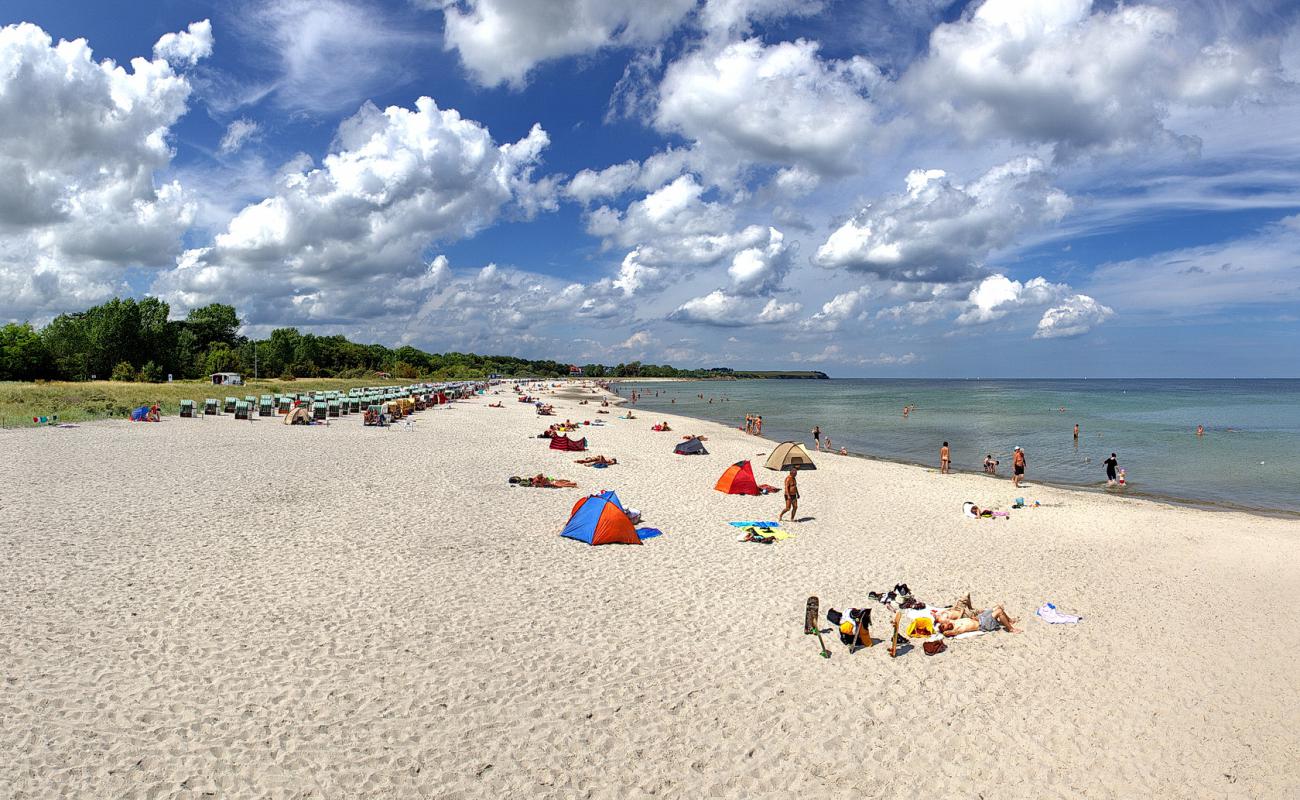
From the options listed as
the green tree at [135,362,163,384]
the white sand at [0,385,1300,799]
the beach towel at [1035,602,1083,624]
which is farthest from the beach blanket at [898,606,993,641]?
the green tree at [135,362,163,384]

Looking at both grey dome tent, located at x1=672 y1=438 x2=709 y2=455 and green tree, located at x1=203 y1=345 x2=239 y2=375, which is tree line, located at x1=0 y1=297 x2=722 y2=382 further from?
grey dome tent, located at x1=672 y1=438 x2=709 y2=455

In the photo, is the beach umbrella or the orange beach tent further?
the beach umbrella

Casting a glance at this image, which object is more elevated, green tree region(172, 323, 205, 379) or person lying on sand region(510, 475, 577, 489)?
green tree region(172, 323, 205, 379)

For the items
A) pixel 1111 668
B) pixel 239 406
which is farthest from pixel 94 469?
pixel 1111 668

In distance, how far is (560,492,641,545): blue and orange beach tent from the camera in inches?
489

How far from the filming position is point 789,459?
22219mm

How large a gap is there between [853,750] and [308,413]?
33.2 metres

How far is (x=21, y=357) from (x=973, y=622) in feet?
295

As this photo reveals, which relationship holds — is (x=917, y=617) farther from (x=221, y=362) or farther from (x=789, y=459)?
(x=221, y=362)

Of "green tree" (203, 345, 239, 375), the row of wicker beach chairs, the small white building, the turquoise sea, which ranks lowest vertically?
the turquoise sea

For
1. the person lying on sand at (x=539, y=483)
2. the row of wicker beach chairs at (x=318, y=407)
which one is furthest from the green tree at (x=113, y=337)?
the person lying on sand at (x=539, y=483)

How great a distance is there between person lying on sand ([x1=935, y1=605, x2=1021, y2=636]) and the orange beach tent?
9.07 meters

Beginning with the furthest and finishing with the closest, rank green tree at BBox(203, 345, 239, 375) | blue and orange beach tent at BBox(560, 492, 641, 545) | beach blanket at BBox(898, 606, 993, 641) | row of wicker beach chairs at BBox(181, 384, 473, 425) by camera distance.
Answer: green tree at BBox(203, 345, 239, 375), row of wicker beach chairs at BBox(181, 384, 473, 425), blue and orange beach tent at BBox(560, 492, 641, 545), beach blanket at BBox(898, 606, 993, 641)

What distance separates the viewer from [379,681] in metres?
6.84
